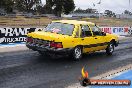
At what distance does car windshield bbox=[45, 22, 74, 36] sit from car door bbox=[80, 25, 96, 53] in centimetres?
61

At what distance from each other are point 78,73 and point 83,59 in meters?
3.26

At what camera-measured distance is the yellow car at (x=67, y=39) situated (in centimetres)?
1283

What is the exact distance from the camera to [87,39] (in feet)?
46.9

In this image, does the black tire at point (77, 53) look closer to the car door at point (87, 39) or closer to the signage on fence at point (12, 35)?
the car door at point (87, 39)

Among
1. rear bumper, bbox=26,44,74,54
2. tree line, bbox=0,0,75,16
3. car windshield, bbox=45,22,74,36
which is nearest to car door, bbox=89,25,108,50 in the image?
car windshield, bbox=45,22,74,36

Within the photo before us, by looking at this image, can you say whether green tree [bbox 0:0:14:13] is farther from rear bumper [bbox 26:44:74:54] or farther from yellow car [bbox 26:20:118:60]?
rear bumper [bbox 26:44:74:54]

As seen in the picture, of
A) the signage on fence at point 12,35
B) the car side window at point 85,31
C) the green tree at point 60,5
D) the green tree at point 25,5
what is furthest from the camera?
the green tree at point 25,5

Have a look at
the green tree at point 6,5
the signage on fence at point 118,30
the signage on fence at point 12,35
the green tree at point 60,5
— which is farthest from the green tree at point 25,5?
the signage on fence at point 12,35

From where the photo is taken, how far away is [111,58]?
15602 mm

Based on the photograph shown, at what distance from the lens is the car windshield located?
44.9 ft

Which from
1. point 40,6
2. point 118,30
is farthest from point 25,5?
point 118,30

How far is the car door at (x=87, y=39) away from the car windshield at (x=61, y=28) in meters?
0.61

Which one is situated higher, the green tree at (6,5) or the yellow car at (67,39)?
the green tree at (6,5)

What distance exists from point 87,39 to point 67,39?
154 centimetres
